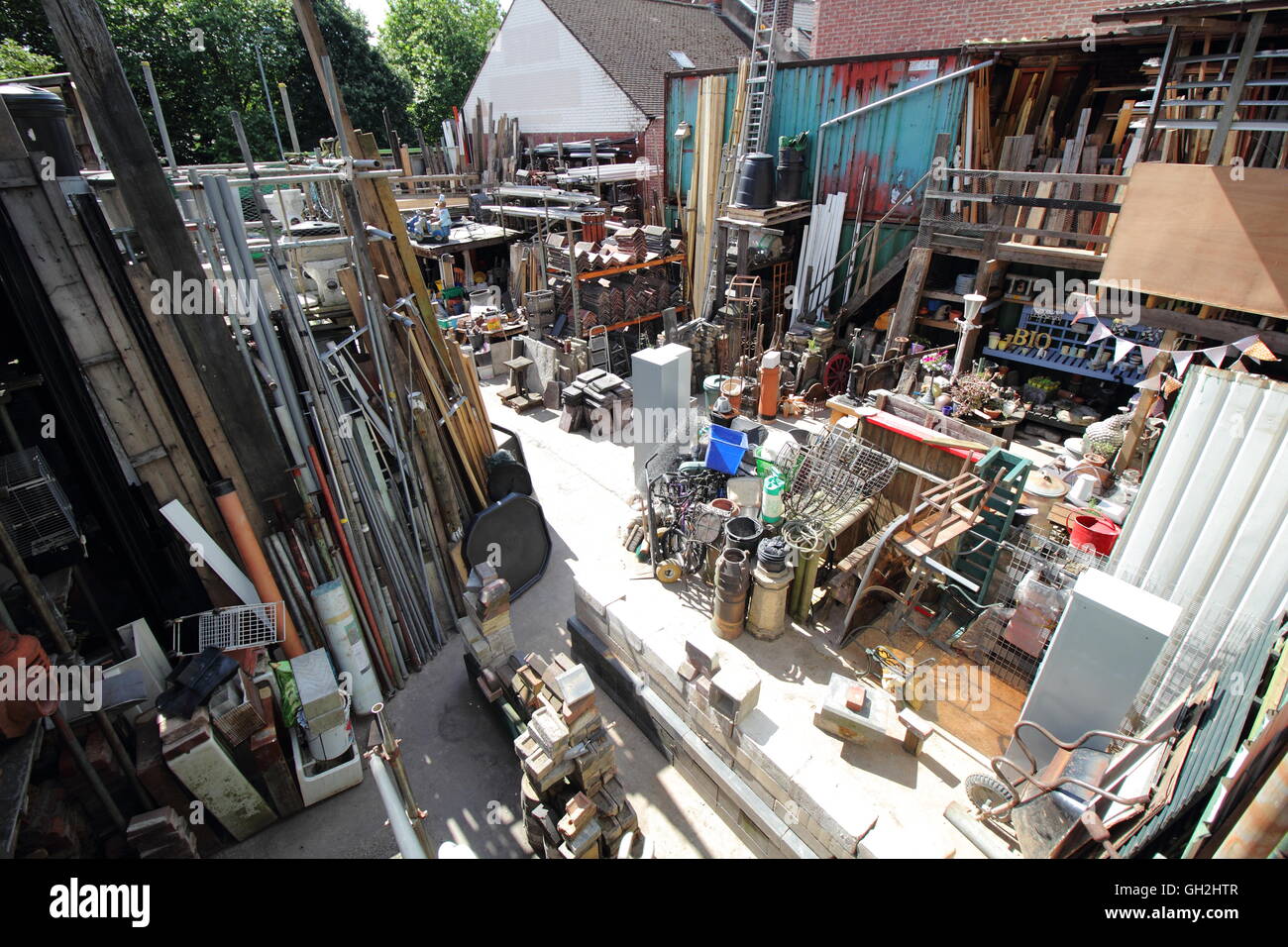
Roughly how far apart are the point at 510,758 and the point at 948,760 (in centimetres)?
363

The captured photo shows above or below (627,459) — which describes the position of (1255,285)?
above

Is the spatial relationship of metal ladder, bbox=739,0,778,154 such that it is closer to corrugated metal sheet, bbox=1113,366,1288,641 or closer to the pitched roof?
the pitched roof

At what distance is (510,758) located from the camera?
16.5 ft

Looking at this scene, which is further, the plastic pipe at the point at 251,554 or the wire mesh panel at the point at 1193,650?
the plastic pipe at the point at 251,554

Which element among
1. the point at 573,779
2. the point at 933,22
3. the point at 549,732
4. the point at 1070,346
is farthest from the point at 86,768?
the point at 933,22

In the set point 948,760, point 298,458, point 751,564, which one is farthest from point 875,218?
point 298,458

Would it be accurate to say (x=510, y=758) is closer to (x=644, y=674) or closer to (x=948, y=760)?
(x=644, y=674)

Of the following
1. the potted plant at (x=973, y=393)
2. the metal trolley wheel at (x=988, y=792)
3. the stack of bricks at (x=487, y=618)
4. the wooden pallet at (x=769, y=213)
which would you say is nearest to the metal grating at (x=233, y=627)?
the stack of bricks at (x=487, y=618)

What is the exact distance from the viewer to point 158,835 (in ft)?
12.7

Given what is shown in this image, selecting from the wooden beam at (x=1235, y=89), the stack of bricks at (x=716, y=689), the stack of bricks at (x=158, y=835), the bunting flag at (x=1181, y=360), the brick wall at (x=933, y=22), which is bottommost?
the stack of bricks at (x=158, y=835)

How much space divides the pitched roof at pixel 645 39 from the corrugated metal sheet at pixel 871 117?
7.71 meters

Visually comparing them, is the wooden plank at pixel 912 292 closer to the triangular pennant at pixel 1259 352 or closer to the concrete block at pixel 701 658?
the triangular pennant at pixel 1259 352

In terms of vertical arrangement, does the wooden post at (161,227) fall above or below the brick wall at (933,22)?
below

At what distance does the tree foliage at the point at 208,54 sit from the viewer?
20344 mm
